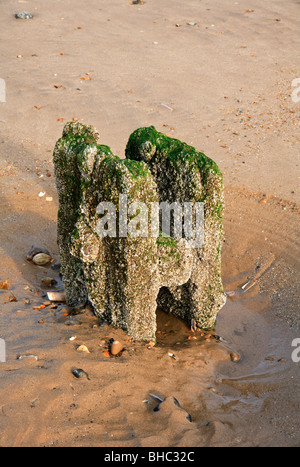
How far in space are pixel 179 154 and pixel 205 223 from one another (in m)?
0.87

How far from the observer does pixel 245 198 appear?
9500 millimetres

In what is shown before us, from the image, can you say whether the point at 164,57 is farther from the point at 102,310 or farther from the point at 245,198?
the point at 102,310

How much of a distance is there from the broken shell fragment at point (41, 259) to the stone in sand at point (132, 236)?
1237mm

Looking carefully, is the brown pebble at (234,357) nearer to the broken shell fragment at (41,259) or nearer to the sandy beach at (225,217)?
the sandy beach at (225,217)

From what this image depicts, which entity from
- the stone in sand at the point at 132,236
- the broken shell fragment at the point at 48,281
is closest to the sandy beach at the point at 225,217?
the broken shell fragment at the point at 48,281

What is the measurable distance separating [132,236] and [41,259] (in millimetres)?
2554

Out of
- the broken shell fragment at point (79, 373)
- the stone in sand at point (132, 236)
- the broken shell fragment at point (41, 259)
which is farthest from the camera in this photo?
the broken shell fragment at point (41, 259)

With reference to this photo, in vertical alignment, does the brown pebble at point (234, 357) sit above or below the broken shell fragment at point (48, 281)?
below

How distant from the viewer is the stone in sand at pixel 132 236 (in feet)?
19.1

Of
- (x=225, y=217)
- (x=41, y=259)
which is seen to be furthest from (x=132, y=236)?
(x=225, y=217)

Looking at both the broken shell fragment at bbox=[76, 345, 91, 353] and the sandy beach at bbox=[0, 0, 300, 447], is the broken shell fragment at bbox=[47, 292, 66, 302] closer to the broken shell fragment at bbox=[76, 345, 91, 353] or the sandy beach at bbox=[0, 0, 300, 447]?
the sandy beach at bbox=[0, 0, 300, 447]

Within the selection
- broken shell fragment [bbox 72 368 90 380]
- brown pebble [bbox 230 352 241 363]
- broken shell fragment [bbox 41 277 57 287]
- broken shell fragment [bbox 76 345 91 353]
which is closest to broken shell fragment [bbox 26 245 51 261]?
broken shell fragment [bbox 41 277 57 287]

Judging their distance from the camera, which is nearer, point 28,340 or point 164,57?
point 28,340

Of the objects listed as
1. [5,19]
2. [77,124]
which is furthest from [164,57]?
[77,124]
